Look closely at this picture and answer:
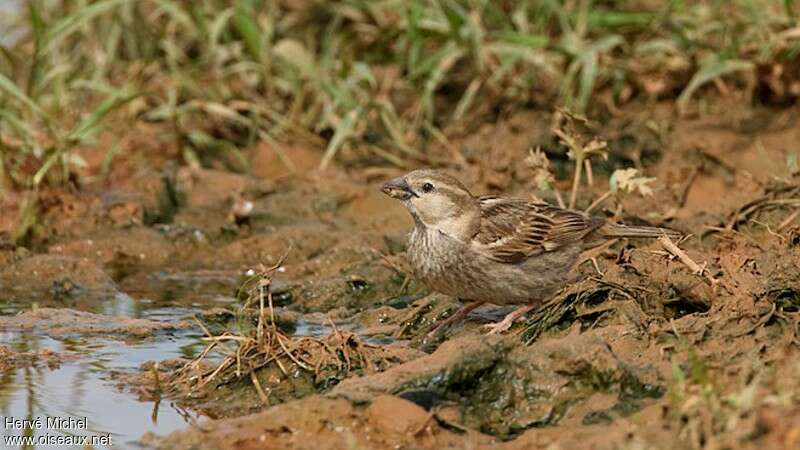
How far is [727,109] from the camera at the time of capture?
31.8ft

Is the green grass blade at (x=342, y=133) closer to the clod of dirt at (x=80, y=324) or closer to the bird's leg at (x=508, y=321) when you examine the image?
the clod of dirt at (x=80, y=324)

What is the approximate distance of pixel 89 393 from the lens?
6.07 m

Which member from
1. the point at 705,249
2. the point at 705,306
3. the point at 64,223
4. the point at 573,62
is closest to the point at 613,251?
the point at 705,249

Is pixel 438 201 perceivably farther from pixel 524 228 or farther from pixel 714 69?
pixel 714 69

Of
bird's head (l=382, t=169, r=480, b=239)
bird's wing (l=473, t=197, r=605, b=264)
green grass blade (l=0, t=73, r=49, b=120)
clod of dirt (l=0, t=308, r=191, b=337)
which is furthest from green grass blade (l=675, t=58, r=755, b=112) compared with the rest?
green grass blade (l=0, t=73, r=49, b=120)

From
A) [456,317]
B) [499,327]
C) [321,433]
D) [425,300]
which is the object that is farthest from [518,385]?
[425,300]

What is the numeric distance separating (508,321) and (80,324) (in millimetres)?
2108

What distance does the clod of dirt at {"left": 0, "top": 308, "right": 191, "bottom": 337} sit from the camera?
7.00m

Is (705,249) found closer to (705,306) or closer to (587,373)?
(705,306)

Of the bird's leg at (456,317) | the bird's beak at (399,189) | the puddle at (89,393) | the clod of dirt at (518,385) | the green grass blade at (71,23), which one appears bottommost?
the puddle at (89,393)

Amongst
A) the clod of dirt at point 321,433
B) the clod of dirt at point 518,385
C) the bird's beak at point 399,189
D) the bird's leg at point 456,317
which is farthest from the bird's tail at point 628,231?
the clod of dirt at point 321,433

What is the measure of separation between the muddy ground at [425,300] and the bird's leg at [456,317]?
0.08m

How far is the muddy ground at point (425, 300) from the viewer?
5133 mm

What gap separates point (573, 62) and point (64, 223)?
3481 mm
